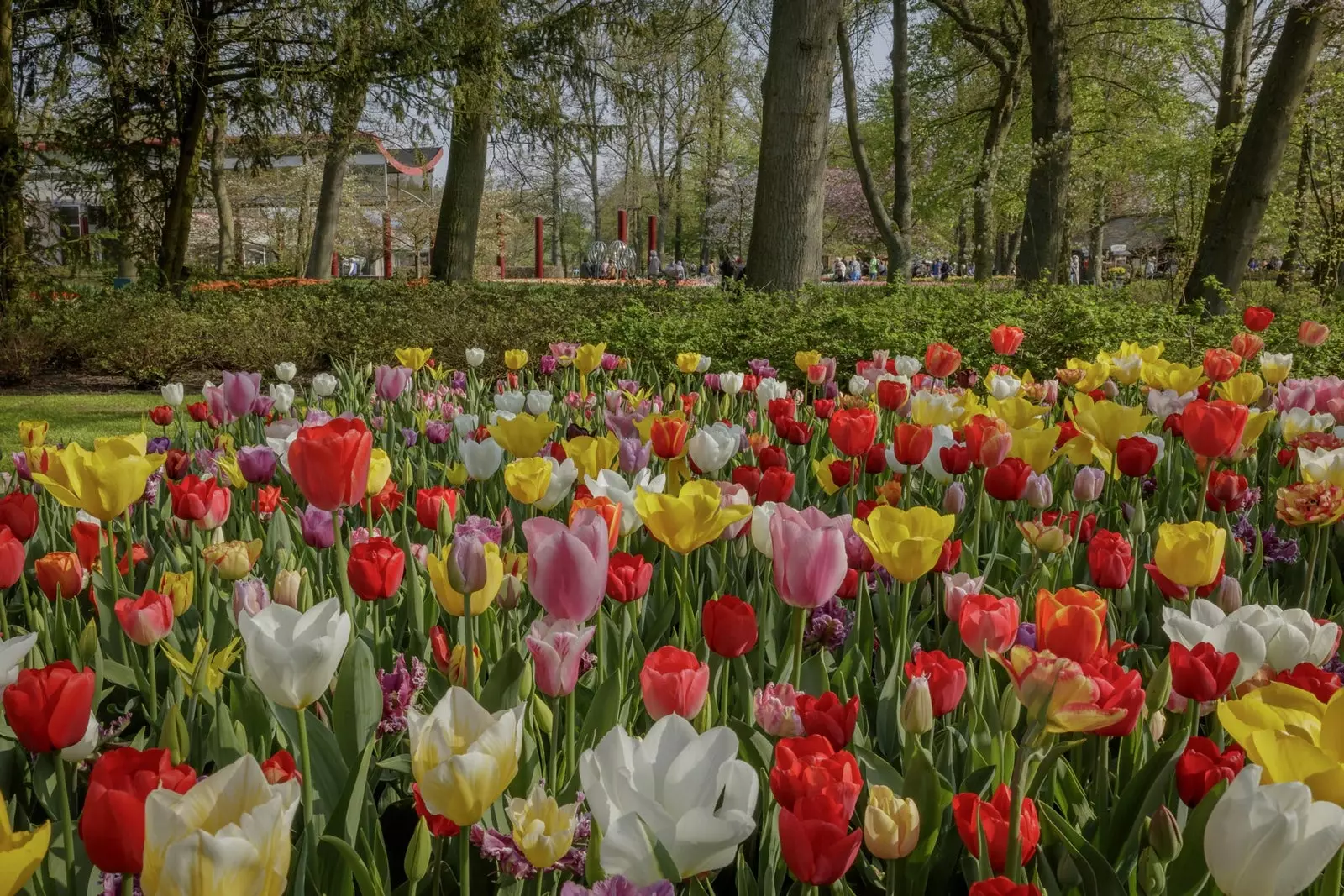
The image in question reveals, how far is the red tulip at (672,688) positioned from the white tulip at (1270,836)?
477mm

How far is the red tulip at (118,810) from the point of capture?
→ 2.75 feet

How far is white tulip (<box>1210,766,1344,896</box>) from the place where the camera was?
782 mm

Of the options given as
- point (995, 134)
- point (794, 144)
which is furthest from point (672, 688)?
point (995, 134)

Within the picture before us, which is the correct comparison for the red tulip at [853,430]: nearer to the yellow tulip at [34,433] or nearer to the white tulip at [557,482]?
the white tulip at [557,482]

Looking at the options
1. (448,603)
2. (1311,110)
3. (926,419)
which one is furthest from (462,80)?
(448,603)

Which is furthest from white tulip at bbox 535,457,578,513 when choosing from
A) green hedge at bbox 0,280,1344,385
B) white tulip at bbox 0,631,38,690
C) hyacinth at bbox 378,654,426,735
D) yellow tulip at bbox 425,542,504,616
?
green hedge at bbox 0,280,1344,385

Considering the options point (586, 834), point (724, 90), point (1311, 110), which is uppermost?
point (724, 90)

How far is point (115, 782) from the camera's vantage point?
851 millimetres

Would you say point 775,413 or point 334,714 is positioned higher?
point 775,413

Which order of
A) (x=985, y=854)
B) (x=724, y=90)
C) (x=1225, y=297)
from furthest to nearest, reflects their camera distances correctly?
(x=724, y=90) → (x=1225, y=297) → (x=985, y=854)

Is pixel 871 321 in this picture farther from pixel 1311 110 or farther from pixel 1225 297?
pixel 1311 110

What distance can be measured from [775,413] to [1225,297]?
774cm

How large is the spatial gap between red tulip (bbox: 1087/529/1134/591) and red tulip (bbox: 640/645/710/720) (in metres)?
0.89

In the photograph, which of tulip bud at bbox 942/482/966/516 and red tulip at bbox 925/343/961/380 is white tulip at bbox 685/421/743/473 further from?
red tulip at bbox 925/343/961/380
